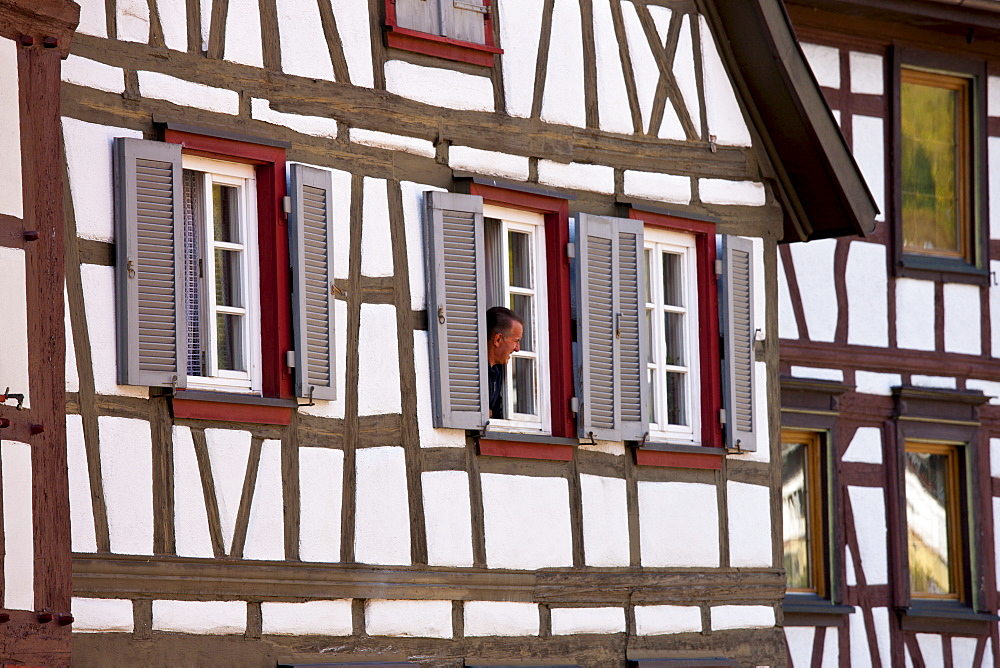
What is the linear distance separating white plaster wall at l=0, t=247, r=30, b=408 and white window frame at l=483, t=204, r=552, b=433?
14.1 feet

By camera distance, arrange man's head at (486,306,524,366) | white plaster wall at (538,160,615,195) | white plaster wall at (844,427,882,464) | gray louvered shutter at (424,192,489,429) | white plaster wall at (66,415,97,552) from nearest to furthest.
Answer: white plaster wall at (66,415,97,552) < gray louvered shutter at (424,192,489,429) < man's head at (486,306,524,366) < white plaster wall at (538,160,615,195) < white plaster wall at (844,427,882,464)

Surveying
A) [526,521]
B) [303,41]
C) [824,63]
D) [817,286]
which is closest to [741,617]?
[526,521]

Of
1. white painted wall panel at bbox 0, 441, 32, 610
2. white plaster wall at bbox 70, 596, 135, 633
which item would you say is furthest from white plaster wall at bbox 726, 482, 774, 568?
white painted wall panel at bbox 0, 441, 32, 610

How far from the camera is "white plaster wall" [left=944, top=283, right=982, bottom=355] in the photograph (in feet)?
65.3

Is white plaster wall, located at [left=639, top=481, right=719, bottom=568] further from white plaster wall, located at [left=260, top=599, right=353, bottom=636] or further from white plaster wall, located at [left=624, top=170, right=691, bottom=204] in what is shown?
white plaster wall, located at [left=260, top=599, right=353, bottom=636]

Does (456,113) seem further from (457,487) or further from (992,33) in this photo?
(992,33)

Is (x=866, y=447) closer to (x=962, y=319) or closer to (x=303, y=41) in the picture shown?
(x=962, y=319)

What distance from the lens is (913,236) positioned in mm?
20047

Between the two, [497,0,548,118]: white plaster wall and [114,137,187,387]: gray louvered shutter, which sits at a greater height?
[497,0,548,118]: white plaster wall

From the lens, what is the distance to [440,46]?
1404 centimetres

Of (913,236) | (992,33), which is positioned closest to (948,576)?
(913,236)

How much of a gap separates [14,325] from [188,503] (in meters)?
2.02

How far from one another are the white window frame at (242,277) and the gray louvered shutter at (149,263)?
33 centimetres

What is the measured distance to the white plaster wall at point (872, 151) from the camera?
19.5 meters
